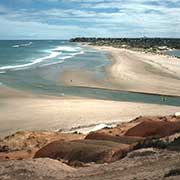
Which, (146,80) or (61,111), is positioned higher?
(61,111)

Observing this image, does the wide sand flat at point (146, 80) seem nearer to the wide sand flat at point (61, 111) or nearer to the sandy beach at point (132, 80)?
the sandy beach at point (132, 80)

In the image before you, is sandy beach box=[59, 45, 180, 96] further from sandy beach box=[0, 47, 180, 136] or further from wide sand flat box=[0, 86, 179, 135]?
wide sand flat box=[0, 86, 179, 135]

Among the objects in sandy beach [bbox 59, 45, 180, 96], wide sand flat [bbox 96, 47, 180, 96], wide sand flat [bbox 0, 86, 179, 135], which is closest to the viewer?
wide sand flat [bbox 0, 86, 179, 135]

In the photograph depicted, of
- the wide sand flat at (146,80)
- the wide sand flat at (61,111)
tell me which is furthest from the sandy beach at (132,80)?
the wide sand flat at (61,111)

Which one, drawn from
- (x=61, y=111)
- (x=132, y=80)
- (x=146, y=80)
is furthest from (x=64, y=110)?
(x=146, y=80)

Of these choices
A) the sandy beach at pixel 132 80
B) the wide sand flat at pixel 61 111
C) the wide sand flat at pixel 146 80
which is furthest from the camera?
the sandy beach at pixel 132 80

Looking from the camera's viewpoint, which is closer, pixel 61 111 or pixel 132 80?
pixel 61 111

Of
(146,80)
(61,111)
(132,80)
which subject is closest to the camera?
(61,111)

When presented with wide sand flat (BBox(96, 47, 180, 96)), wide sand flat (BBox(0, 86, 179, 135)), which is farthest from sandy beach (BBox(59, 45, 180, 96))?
wide sand flat (BBox(0, 86, 179, 135))

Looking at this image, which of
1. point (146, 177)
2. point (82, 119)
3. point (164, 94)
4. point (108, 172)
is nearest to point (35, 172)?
point (108, 172)

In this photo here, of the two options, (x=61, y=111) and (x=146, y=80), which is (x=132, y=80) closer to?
(x=146, y=80)

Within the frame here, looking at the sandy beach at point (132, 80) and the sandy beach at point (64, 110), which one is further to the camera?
the sandy beach at point (132, 80)
